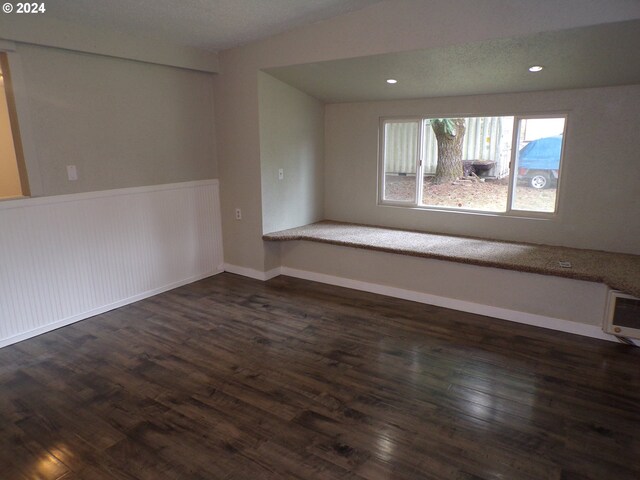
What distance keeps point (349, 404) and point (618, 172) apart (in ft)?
10.1

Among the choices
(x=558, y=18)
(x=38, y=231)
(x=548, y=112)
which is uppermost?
(x=558, y=18)

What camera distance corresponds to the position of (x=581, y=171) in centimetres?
377

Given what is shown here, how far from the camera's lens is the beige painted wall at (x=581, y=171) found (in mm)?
3562

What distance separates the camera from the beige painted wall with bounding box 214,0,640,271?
2643 millimetres

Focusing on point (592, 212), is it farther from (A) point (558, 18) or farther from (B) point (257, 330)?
(B) point (257, 330)

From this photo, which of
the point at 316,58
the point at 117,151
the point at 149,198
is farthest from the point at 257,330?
the point at 316,58

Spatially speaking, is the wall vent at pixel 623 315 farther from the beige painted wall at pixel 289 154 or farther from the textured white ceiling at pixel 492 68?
the beige painted wall at pixel 289 154

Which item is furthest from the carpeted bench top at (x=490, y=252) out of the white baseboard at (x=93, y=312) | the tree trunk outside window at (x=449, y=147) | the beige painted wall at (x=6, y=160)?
the beige painted wall at (x=6, y=160)

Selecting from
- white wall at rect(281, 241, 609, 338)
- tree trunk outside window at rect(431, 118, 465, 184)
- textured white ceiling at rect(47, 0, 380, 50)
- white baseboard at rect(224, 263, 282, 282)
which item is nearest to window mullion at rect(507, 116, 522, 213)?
tree trunk outside window at rect(431, 118, 465, 184)

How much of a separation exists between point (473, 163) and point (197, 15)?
2.94 meters

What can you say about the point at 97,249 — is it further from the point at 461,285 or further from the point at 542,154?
the point at 542,154

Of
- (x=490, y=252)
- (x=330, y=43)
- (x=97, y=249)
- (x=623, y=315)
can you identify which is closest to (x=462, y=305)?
(x=490, y=252)

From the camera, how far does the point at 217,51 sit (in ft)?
14.0

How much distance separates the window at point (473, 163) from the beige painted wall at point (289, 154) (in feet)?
2.64
